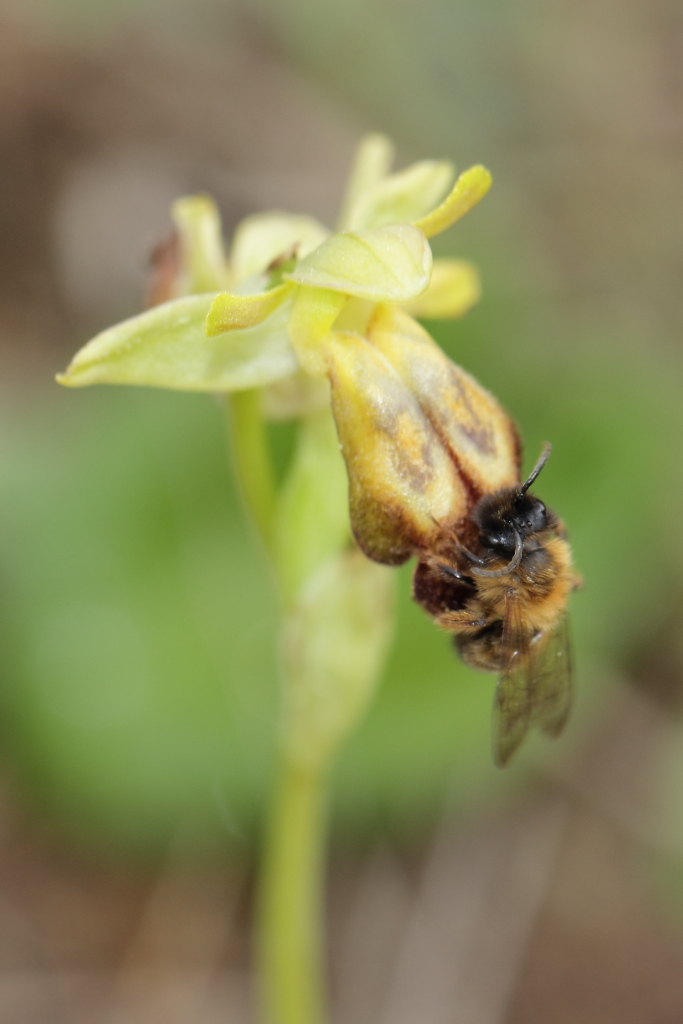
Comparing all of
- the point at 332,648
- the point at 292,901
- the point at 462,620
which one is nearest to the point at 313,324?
the point at 462,620

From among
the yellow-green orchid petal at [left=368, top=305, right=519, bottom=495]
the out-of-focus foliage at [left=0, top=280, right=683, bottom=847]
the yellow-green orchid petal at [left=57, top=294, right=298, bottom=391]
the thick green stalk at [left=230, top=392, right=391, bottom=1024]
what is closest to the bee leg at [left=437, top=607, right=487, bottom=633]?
the yellow-green orchid petal at [left=368, top=305, right=519, bottom=495]

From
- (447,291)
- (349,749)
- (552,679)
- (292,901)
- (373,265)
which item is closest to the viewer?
(373,265)

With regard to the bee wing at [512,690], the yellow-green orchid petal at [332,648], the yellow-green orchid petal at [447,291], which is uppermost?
the yellow-green orchid petal at [447,291]

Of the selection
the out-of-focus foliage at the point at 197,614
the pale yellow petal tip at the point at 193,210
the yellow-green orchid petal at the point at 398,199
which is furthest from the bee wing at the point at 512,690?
the out-of-focus foliage at the point at 197,614

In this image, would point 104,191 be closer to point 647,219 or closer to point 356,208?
point 647,219

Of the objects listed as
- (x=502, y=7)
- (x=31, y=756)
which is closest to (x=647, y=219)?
(x=502, y=7)

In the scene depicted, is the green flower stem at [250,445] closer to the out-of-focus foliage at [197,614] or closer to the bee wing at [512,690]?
the bee wing at [512,690]

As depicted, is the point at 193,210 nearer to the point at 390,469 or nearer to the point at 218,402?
the point at 218,402

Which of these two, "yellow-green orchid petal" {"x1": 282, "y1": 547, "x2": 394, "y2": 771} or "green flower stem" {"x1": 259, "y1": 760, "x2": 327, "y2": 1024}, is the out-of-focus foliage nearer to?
"green flower stem" {"x1": 259, "y1": 760, "x2": 327, "y2": 1024}
